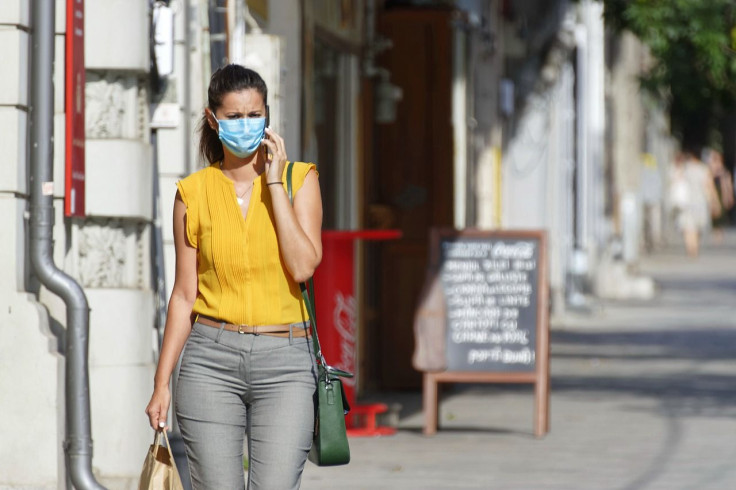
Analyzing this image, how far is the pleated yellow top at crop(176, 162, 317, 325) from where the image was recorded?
4816mm

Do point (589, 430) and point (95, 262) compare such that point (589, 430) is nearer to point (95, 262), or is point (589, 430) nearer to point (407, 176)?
point (407, 176)

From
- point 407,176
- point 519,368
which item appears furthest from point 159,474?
point 407,176

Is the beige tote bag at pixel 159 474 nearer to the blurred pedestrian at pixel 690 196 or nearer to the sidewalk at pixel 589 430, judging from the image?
the sidewalk at pixel 589 430

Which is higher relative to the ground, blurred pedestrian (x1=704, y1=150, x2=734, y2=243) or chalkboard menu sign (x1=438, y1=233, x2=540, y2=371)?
blurred pedestrian (x1=704, y1=150, x2=734, y2=243)

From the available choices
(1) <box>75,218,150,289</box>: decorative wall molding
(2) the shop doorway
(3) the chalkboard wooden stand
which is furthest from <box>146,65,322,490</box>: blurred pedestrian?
(2) the shop doorway

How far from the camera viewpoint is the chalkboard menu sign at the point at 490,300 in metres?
10.7

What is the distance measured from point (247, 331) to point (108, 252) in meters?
3.31

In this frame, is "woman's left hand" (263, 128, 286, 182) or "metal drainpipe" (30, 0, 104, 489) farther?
"metal drainpipe" (30, 0, 104, 489)

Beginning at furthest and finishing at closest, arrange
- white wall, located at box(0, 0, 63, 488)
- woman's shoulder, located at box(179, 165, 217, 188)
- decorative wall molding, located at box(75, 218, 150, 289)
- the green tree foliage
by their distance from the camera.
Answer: the green tree foliage
decorative wall molding, located at box(75, 218, 150, 289)
white wall, located at box(0, 0, 63, 488)
woman's shoulder, located at box(179, 165, 217, 188)

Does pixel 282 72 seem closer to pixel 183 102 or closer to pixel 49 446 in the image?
pixel 183 102

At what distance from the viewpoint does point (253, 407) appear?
486 cm

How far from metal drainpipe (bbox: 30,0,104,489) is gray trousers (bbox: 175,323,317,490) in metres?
2.60

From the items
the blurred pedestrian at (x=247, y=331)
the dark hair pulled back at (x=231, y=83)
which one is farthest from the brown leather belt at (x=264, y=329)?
the dark hair pulled back at (x=231, y=83)

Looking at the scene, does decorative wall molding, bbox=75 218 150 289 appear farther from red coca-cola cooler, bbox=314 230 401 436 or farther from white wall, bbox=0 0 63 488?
red coca-cola cooler, bbox=314 230 401 436
